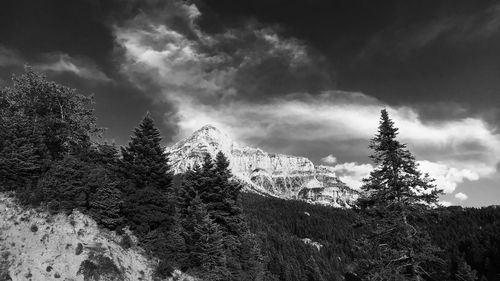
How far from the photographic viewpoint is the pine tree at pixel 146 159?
3644 cm

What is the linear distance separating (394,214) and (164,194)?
22.1 m

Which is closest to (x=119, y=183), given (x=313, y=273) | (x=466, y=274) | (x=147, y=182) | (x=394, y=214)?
(x=147, y=182)

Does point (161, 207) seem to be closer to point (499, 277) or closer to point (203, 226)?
point (203, 226)

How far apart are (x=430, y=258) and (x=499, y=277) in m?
167

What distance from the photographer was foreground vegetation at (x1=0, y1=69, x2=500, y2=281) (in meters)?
20.6

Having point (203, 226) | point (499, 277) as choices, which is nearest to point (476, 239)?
point (499, 277)

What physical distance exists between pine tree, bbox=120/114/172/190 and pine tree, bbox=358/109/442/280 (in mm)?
21789

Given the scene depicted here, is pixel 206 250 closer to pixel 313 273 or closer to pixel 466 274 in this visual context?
pixel 466 274

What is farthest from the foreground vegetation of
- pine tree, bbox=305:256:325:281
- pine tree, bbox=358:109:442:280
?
pine tree, bbox=305:256:325:281

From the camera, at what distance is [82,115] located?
46.1 metres

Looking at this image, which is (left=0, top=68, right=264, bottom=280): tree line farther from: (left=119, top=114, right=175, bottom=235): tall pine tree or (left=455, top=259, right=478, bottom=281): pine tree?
(left=455, top=259, right=478, bottom=281): pine tree

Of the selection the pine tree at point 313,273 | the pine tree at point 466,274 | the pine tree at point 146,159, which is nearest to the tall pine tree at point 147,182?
the pine tree at point 146,159

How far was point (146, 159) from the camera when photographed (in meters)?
37.2

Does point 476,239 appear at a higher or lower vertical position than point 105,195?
higher
